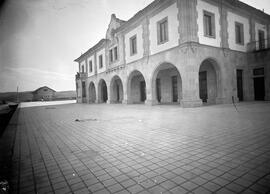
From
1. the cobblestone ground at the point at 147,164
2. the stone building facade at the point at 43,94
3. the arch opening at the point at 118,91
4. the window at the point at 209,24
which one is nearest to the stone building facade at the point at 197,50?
the window at the point at 209,24

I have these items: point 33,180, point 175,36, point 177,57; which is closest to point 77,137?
point 33,180

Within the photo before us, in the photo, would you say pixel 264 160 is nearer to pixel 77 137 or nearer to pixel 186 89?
pixel 77 137

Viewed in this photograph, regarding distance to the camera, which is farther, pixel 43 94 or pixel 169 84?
pixel 43 94

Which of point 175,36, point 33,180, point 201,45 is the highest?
point 175,36

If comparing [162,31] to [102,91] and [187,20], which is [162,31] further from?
[102,91]

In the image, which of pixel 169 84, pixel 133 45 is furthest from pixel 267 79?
pixel 133 45

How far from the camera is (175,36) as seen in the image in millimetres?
12938

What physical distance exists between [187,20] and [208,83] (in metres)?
6.35

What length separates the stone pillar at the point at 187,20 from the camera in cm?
1206

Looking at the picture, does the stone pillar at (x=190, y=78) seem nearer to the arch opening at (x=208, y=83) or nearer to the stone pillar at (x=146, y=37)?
the arch opening at (x=208, y=83)

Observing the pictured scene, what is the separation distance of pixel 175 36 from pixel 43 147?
11.9 meters

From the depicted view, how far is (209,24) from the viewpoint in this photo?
13.7 m

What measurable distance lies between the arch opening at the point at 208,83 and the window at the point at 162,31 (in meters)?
4.33

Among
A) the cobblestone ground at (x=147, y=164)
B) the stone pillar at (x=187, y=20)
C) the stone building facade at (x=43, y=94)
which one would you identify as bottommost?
the cobblestone ground at (x=147, y=164)
